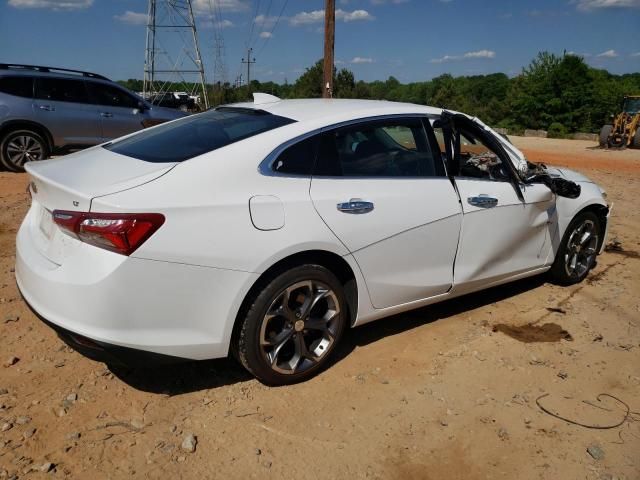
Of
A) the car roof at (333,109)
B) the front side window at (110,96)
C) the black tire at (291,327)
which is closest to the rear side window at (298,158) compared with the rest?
the car roof at (333,109)

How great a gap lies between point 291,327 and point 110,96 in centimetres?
911

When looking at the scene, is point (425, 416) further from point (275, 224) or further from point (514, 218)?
point (514, 218)

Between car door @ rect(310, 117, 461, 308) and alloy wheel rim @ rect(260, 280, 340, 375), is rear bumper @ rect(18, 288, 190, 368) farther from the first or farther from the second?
car door @ rect(310, 117, 461, 308)

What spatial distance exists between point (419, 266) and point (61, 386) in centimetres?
228

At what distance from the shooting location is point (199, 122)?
367cm

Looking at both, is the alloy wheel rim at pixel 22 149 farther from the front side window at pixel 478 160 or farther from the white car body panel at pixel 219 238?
the front side window at pixel 478 160

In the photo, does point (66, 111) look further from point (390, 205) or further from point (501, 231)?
point (501, 231)

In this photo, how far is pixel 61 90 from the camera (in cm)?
1010

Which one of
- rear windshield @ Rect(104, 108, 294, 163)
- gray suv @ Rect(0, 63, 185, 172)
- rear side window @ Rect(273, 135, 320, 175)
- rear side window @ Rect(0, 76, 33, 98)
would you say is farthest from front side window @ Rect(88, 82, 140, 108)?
rear side window @ Rect(273, 135, 320, 175)

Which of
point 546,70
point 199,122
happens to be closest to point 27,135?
point 199,122

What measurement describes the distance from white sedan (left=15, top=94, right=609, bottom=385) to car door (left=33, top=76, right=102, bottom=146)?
7111mm

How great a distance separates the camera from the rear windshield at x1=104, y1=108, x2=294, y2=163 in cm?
306

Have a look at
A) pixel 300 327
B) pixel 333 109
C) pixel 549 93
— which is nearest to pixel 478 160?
pixel 333 109

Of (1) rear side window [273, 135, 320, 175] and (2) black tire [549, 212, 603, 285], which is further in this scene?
(2) black tire [549, 212, 603, 285]
